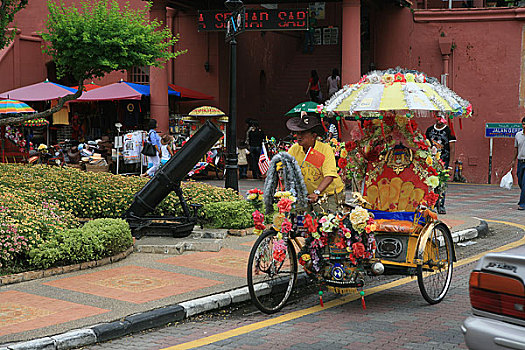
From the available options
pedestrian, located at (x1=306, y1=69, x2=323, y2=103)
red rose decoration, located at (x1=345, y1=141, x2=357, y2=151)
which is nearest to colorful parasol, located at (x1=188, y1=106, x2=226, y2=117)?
pedestrian, located at (x1=306, y1=69, x2=323, y2=103)

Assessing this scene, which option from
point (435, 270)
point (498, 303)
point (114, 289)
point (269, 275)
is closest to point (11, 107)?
point (114, 289)

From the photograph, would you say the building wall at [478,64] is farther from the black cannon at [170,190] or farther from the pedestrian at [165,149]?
the black cannon at [170,190]

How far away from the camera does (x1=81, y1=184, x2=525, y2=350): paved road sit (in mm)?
5871

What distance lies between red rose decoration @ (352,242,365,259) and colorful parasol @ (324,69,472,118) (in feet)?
4.86

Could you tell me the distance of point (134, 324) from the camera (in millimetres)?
6227

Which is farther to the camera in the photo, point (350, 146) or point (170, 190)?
point (170, 190)

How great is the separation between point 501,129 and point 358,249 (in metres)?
16.5

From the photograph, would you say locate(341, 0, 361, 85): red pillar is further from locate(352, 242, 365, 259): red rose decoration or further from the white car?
the white car

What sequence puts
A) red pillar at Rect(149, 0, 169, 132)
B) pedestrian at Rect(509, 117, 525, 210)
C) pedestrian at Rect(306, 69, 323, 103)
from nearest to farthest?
pedestrian at Rect(509, 117, 525, 210)
red pillar at Rect(149, 0, 169, 132)
pedestrian at Rect(306, 69, 323, 103)

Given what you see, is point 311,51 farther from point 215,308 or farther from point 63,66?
point 215,308

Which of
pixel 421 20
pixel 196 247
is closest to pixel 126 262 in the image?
pixel 196 247

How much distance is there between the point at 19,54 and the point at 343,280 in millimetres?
22571

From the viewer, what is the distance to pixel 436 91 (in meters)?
7.49

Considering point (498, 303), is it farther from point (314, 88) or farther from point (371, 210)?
point (314, 88)
